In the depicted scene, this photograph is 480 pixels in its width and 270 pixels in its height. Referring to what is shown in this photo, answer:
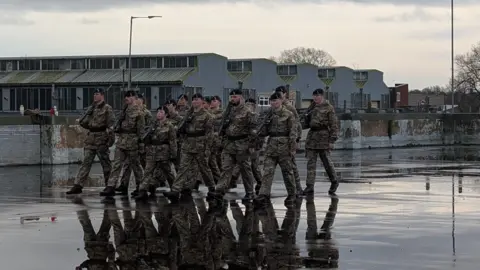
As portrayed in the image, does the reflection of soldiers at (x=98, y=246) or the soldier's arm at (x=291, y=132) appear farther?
the soldier's arm at (x=291, y=132)

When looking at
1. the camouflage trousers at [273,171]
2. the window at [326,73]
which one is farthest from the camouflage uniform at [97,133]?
the window at [326,73]

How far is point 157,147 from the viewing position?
57.7 feet

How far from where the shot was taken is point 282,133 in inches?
643

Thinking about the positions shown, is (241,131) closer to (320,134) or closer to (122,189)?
(320,134)

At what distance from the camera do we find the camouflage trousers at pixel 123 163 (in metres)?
17.6

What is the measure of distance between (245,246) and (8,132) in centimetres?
1631

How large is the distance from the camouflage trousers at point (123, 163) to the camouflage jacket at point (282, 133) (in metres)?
2.92

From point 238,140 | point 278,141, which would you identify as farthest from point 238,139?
point 278,141

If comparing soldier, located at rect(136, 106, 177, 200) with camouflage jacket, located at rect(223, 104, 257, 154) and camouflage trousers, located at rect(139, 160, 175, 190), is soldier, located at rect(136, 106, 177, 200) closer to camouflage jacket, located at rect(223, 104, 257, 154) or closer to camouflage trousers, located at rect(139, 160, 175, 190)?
camouflage trousers, located at rect(139, 160, 175, 190)

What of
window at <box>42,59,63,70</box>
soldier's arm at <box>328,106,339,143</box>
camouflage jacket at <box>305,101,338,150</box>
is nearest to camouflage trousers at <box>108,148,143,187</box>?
camouflage jacket at <box>305,101,338,150</box>

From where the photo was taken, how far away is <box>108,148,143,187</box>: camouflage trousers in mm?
17625

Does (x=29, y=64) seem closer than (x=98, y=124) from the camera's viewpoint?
No

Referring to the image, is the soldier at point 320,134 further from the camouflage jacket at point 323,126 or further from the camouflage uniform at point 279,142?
the camouflage uniform at point 279,142

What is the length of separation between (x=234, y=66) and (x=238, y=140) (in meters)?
64.8
